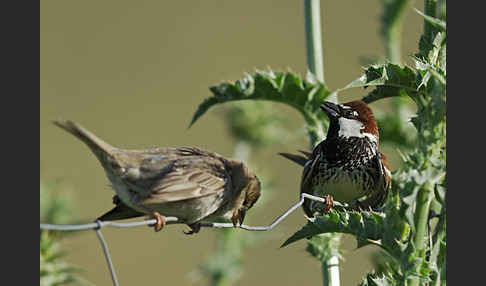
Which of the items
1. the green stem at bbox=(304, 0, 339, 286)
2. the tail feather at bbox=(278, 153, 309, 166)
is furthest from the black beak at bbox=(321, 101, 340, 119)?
the tail feather at bbox=(278, 153, 309, 166)

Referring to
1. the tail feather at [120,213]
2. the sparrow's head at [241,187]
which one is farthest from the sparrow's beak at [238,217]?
the tail feather at [120,213]

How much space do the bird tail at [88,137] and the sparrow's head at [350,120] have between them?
4.54 feet

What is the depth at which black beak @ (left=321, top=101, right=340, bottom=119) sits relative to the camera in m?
3.99

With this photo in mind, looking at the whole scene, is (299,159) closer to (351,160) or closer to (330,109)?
(351,160)

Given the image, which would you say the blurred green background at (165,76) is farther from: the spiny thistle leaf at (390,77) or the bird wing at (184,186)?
the spiny thistle leaf at (390,77)

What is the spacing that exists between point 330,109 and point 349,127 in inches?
6.9

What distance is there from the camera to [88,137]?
9.70 feet

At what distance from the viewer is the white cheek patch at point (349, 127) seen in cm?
406

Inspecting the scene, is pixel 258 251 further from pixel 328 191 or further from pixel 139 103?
pixel 328 191

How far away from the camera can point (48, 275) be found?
3773 millimetres

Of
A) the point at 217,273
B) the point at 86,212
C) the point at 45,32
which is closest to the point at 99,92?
the point at 45,32

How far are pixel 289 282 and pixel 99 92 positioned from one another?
5967 millimetres

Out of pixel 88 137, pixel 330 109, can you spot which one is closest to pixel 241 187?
pixel 330 109

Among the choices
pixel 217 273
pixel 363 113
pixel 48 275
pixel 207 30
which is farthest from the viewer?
pixel 207 30
